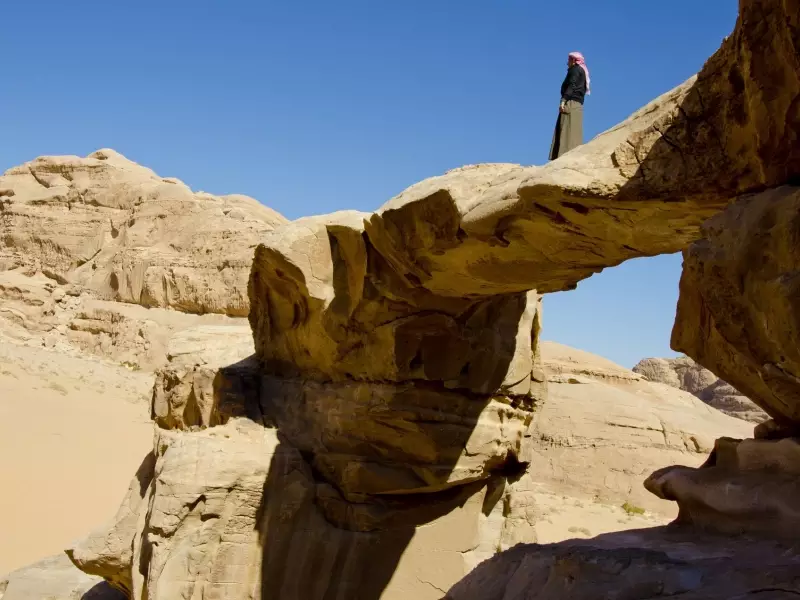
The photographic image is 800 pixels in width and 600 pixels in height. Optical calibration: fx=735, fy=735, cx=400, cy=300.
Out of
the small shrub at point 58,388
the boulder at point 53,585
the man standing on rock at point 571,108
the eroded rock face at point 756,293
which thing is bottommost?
the boulder at point 53,585

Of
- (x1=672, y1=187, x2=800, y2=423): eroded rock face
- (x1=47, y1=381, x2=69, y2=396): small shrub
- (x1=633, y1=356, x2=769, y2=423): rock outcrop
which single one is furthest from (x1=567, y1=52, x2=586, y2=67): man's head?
(x1=633, y1=356, x2=769, y2=423): rock outcrop

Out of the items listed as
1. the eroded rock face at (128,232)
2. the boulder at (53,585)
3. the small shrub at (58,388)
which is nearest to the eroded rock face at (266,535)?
the boulder at (53,585)

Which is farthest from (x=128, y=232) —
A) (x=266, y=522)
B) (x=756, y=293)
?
(x=756, y=293)

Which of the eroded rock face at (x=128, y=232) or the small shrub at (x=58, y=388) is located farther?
the eroded rock face at (x=128, y=232)

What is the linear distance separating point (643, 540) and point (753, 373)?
38.3 inches

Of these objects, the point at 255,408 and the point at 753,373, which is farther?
the point at 255,408

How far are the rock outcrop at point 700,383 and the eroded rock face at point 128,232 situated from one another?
15.9 metres

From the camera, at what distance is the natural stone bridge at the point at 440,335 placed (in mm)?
3533

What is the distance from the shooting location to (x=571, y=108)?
6.26 m

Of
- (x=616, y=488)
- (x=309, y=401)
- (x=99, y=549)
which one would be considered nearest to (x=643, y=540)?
(x=309, y=401)

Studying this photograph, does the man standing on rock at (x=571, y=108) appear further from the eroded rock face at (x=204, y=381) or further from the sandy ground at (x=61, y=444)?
the sandy ground at (x=61, y=444)

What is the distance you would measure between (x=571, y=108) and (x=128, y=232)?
24.9 m

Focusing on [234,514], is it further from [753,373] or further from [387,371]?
[753,373]

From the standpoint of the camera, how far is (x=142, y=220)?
92.7ft
